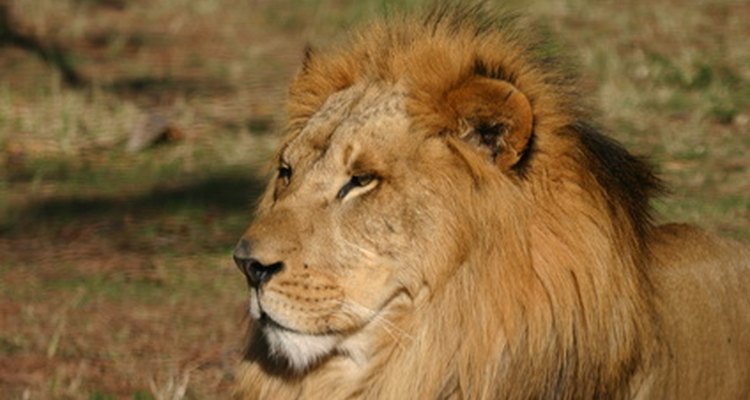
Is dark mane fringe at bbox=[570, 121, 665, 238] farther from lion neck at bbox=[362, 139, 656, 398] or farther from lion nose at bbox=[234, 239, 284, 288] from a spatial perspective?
lion nose at bbox=[234, 239, 284, 288]

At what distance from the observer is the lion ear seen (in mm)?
3986

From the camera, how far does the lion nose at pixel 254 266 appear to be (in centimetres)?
392

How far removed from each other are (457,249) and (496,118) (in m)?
0.30

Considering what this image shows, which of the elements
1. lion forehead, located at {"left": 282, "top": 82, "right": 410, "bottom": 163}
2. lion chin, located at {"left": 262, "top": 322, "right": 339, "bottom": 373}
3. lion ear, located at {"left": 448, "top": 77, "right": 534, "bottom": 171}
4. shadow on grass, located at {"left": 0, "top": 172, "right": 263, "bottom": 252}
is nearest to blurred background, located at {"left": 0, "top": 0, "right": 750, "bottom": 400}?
shadow on grass, located at {"left": 0, "top": 172, "right": 263, "bottom": 252}

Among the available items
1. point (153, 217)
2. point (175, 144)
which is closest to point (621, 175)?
point (153, 217)

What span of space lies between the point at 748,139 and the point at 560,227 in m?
5.22

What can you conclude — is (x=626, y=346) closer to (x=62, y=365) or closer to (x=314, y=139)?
(x=314, y=139)

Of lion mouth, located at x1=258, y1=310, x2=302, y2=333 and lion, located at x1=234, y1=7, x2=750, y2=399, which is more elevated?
lion, located at x1=234, y1=7, x2=750, y2=399

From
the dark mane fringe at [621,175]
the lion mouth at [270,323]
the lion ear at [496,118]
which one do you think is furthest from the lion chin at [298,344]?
the dark mane fringe at [621,175]

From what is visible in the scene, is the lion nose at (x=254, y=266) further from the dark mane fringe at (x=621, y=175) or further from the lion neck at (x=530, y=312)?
the dark mane fringe at (x=621, y=175)

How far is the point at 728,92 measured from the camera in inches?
391

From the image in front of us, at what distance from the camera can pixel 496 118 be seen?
4.01 meters

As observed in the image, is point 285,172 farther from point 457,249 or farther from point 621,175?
point 621,175

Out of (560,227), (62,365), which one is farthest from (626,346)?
(62,365)
